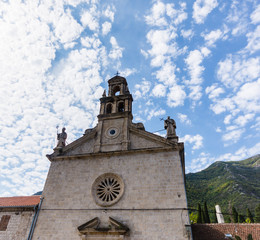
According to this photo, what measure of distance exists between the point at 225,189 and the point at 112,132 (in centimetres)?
5305

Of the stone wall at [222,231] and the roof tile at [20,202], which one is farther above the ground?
the roof tile at [20,202]

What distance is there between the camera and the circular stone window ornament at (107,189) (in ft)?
41.2

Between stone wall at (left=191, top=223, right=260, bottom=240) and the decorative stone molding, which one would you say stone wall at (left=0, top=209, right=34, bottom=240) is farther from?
stone wall at (left=191, top=223, right=260, bottom=240)

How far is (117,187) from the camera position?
12.9 m

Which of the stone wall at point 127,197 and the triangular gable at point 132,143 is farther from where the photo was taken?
the triangular gable at point 132,143

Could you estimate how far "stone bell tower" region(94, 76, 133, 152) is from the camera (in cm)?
1484

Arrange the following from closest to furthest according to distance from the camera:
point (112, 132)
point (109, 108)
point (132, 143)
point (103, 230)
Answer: point (103, 230)
point (132, 143)
point (112, 132)
point (109, 108)

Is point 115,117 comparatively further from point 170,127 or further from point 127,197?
point 127,197

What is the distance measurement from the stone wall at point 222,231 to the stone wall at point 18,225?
35.0ft

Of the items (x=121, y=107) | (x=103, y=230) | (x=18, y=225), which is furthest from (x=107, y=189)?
(x=121, y=107)

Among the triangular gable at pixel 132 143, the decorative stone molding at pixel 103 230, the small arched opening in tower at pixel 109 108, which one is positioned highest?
the small arched opening in tower at pixel 109 108

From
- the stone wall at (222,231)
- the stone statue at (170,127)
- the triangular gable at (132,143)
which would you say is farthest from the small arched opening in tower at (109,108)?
the stone wall at (222,231)

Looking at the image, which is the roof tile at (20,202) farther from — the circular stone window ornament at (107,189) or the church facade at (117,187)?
the circular stone window ornament at (107,189)

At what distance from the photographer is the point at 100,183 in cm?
1346
